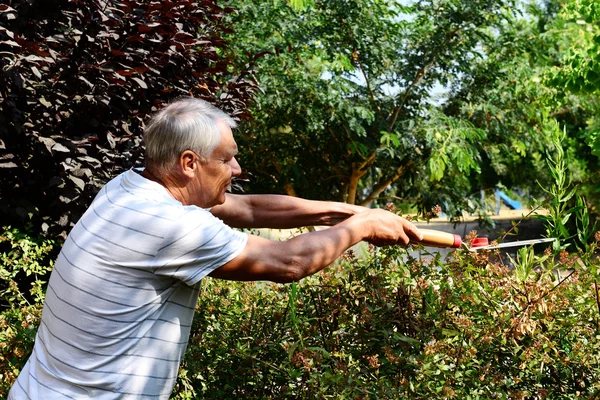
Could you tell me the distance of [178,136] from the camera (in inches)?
81.0

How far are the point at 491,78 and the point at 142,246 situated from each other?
9.45 m

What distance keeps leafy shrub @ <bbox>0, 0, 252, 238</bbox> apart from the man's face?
7.44ft

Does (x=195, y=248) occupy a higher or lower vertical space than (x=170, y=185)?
lower

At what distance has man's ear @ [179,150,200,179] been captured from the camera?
2.07 meters

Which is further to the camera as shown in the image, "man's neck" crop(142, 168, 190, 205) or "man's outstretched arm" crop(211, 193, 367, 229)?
"man's outstretched arm" crop(211, 193, 367, 229)

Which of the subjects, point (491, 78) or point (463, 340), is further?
point (491, 78)

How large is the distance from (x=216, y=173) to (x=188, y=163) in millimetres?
100

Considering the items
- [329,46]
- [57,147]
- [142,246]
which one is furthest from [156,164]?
[329,46]

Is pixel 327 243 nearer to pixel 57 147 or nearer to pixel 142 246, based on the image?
pixel 142 246

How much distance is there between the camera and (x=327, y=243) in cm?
212

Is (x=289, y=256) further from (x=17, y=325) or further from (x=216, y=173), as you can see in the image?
(x=17, y=325)

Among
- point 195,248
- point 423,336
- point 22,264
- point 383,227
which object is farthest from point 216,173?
point 22,264

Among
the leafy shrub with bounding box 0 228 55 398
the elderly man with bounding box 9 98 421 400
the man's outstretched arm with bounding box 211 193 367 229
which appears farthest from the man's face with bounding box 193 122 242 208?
the leafy shrub with bounding box 0 228 55 398

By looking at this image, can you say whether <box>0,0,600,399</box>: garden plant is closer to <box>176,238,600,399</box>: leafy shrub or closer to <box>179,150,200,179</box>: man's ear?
<box>176,238,600,399</box>: leafy shrub
